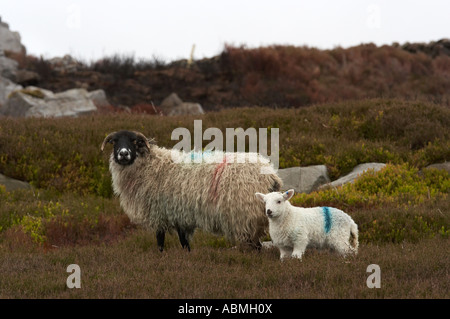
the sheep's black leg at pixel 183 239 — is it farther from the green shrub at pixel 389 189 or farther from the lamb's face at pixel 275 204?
the green shrub at pixel 389 189

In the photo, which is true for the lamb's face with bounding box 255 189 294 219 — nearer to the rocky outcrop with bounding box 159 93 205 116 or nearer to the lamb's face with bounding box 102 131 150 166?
the lamb's face with bounding box 102 131 150 166

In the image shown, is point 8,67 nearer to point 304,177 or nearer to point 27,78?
point 27,78

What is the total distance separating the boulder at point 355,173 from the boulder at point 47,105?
13.7 m

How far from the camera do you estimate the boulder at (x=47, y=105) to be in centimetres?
2416

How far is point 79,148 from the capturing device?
14516mm

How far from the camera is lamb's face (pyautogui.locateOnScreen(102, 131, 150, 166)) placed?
29.9 feet

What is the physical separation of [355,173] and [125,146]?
6.44m

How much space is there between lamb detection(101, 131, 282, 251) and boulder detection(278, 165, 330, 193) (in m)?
4.47

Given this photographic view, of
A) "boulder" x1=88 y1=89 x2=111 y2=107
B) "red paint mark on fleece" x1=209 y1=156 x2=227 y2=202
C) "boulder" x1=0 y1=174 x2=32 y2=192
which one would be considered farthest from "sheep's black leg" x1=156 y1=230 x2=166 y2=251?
"boulder" x1=88 y1=89 x2=111 y2=107

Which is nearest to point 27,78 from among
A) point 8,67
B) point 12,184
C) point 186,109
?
point 8,67

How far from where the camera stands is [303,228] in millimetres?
8031

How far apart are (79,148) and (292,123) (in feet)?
20.5
